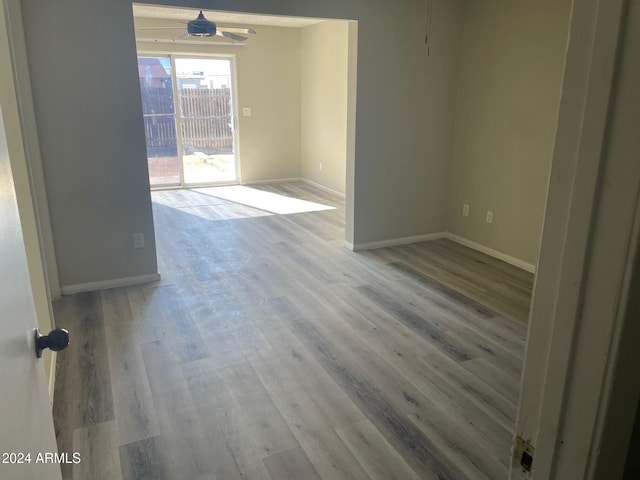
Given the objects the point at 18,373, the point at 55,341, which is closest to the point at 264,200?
the point at 55,341

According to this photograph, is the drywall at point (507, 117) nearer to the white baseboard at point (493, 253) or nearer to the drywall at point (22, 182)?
the white baseboard at point (493, 253)

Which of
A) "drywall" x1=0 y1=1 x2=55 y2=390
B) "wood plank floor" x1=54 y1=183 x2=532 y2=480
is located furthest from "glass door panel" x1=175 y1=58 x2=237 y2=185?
"drywall" x1=0 y1=1 x2=55 y2=390

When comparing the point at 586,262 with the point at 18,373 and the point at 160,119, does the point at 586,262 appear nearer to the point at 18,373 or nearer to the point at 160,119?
the point at 18,373

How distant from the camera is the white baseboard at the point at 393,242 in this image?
15.8ft

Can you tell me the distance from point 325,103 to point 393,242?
3.32 metres

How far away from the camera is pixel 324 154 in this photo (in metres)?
7.66

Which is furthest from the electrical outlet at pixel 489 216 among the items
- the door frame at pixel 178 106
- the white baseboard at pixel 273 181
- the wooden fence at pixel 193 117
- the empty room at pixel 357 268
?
the wooden fence at pixel 193 117

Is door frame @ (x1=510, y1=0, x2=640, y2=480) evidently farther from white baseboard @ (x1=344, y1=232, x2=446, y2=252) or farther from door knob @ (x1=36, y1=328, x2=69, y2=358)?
white baseboard @ (x1=344, y1=232, x2=446, y2=252)

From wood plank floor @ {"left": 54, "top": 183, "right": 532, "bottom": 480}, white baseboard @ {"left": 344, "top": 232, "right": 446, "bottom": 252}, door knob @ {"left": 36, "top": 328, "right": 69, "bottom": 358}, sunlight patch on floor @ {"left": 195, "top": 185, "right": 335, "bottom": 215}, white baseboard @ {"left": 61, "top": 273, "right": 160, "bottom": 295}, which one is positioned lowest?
wood plank floor @ {"left": 54, "top": 183, "right": 532, "bottom": 480}

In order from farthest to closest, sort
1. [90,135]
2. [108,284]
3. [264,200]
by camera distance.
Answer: [264,200] → [108,284] → [90,135]

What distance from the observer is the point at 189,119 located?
7.83 meters

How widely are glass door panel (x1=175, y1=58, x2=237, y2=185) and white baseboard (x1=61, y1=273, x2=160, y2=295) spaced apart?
4.29 m

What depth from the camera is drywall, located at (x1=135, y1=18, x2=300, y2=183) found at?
7.66 metres

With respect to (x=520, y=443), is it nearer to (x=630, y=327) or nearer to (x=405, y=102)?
(x=630, y=327)
